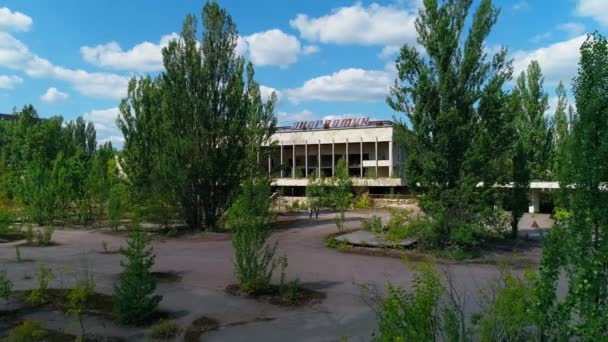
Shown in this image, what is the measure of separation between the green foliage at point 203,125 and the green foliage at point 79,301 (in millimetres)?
12167

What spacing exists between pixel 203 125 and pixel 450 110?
11727mm

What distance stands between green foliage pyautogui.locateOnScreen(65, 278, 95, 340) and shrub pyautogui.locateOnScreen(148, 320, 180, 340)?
982 millimetres

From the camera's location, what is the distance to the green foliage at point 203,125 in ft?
70.3

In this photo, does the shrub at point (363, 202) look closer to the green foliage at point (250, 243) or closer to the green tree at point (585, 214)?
the green foliage at point (250, 243)

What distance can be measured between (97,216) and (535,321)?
2952 cm

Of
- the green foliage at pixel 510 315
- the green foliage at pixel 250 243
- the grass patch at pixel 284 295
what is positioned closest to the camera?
the green foliage at pixel 510 315

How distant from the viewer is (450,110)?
1579 centimetres

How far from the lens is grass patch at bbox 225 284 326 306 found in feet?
29.7

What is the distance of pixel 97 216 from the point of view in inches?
1147

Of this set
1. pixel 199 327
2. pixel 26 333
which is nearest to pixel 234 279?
pixel 199 327

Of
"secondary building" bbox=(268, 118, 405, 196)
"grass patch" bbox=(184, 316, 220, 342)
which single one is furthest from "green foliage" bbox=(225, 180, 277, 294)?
"secondary building" bbox=(268, 118, 405, 196)

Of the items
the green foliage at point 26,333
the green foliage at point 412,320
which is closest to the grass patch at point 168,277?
the green foliage at point 26,333

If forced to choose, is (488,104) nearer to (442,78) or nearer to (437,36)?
(442,78)

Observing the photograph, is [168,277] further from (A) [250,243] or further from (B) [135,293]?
(B) [135,293]
